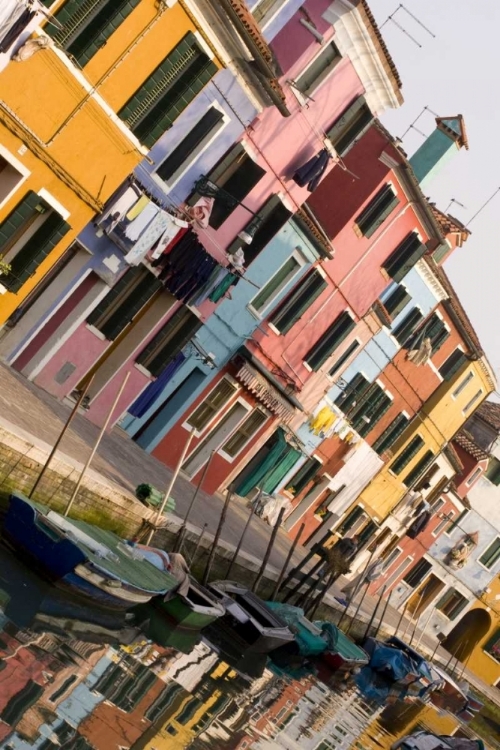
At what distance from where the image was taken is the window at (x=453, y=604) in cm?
7194

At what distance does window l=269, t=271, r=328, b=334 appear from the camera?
1597 inches

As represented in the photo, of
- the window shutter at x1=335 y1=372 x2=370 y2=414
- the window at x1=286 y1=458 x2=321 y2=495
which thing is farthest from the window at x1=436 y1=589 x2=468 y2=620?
the window shutter at x1=335 y1=372 x2=370 y2=414

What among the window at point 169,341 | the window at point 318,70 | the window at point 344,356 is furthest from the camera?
the window at point 344,356

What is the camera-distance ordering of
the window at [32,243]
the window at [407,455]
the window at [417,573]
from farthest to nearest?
the window at [417,573] → the window at [407,455] → the window at [32,243]

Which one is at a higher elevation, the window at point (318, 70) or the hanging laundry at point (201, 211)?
the window at point (318, 70)

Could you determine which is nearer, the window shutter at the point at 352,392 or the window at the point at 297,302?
the window at the point at 297,302

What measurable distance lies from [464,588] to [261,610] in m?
43.9

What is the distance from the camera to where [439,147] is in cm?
5244

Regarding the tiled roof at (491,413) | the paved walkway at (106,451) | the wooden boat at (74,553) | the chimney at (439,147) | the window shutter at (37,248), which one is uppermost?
the chimney at (439,147)

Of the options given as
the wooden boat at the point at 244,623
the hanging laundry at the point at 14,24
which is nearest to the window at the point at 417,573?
the wooden boat at the point at 244,623

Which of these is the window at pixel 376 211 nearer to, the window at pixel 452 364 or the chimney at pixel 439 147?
the chimney at pixel 439 147

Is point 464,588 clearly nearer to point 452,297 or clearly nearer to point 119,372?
point 452,297

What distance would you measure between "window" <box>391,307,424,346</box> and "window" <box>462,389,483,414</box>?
11.2 metres

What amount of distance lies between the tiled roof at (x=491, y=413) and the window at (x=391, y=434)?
60.8 ft
